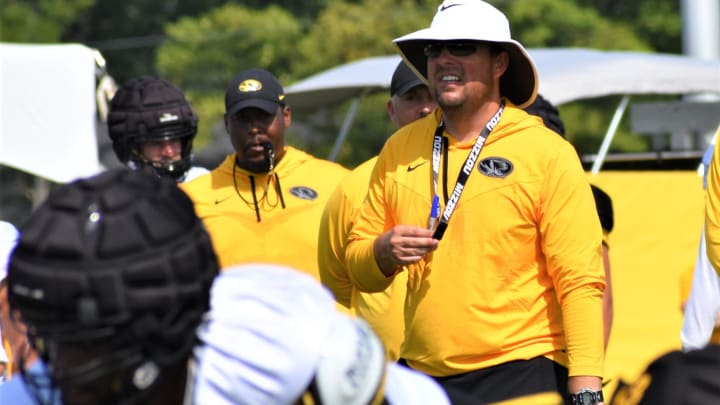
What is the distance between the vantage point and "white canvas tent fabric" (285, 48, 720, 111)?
11891mm

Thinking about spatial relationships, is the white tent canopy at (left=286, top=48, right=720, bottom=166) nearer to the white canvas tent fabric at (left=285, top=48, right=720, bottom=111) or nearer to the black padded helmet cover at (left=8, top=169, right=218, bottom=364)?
the white canvas tent fabric at (left=285, top=48, right=720, bottom=111)

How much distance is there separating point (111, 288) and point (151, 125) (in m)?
4.90

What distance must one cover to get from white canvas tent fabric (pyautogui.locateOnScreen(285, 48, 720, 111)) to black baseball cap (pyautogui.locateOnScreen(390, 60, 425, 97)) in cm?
492

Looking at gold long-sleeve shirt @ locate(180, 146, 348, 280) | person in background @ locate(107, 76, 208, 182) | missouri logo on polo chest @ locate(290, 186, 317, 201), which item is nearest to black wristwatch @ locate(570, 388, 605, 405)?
gold long-sleeve shirt @ locate(180, 146, 348, 280)

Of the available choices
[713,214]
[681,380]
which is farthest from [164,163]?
[681,380]

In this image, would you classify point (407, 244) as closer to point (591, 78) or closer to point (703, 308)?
point (703, 308)

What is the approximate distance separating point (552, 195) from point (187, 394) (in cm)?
258

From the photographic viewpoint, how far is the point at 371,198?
5375 mm

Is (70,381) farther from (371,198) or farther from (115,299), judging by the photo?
(371,198)

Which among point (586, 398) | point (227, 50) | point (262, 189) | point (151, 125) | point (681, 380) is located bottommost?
point (227, 50)

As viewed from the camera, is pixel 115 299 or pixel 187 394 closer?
pixel 115 299

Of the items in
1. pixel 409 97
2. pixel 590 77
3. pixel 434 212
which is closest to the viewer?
pixel 434 212

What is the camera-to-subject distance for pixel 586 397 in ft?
16.2

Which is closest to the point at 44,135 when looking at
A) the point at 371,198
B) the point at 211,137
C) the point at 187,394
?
the point at 371,198
